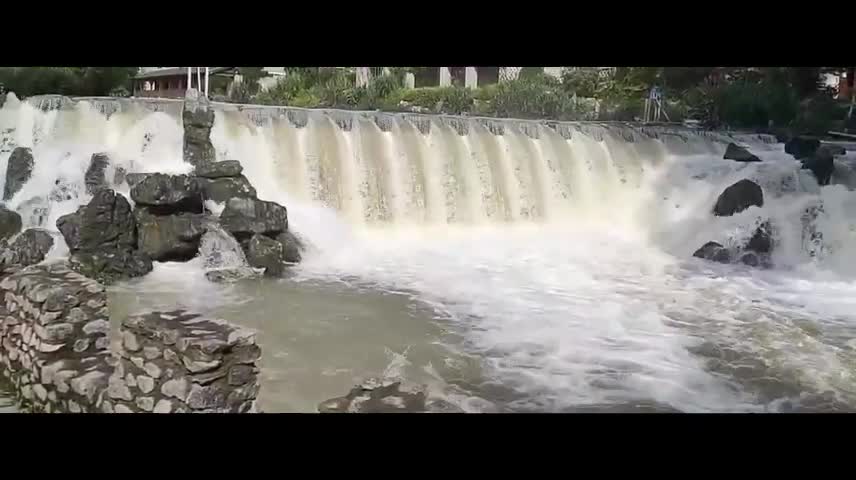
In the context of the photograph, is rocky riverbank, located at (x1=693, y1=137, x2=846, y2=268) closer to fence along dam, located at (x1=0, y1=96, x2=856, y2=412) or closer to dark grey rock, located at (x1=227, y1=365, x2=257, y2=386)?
fence along dam, located at (x1=0, y1=96, x2=856, y2=412)

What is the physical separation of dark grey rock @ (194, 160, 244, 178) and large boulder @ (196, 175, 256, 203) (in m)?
0.02

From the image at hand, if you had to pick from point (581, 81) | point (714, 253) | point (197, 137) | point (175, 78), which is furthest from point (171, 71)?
point (714, 253)

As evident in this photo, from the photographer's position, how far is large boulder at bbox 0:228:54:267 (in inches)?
106

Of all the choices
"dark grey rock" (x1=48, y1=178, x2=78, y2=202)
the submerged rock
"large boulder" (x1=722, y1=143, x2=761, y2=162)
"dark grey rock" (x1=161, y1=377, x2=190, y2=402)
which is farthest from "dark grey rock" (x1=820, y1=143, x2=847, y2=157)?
"dark grey rock" (x1=48, y1=178, x2=78, y2=202)

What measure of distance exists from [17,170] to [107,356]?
0.96 meters

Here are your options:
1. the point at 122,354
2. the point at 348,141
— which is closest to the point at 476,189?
the point at 348,141

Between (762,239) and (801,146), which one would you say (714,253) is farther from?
(801,146)

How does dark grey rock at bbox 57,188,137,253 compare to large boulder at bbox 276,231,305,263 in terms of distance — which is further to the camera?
large boulder at bbox 276,231,305,263

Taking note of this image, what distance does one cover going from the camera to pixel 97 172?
2900 mm

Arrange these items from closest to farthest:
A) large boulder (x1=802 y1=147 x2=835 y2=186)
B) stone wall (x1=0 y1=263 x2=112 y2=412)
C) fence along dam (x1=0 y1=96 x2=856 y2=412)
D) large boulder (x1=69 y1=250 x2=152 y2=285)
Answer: stone wall (x1=0 y1=263 x2=112 y2=412), fence along dam (x1=0 y1=96 x2=856 y2=412), large boulder (x1=69 y1=250 x2=152 y2=285), large boulder (x1=802 y1=147 x2=835 y2=186)

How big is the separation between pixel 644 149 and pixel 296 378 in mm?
1846

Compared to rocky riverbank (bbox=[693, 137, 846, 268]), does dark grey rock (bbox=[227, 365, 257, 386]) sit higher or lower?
lower
